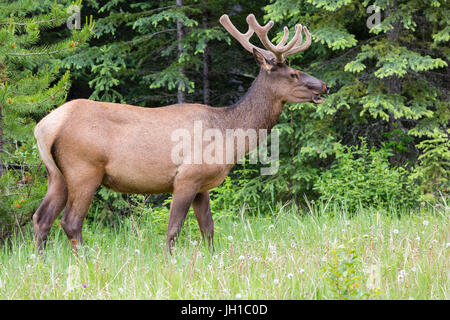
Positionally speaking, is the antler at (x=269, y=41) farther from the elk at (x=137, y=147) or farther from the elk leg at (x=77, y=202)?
the elk leg at (x=77, y=202)

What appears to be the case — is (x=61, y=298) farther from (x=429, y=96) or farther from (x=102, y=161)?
(x=429, y=96)

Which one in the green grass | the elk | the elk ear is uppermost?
the elk ear

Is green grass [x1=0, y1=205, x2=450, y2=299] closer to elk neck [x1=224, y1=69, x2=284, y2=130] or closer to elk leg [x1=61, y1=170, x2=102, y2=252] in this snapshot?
elk leg [x1=61, y1=170, x2=102, y2=252]

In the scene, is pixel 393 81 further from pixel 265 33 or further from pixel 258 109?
pixel 258 109

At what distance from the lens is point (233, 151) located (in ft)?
18.4

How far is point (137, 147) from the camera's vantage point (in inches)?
211

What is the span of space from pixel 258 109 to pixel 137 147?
133cm

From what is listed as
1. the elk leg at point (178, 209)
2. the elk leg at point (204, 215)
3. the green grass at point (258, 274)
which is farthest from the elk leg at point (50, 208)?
the elk leg at point (204, 215)

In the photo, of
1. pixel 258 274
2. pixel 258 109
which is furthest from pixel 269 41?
pixel 258 274

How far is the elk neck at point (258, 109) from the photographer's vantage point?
580cm

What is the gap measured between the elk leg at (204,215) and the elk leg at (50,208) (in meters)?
1.31

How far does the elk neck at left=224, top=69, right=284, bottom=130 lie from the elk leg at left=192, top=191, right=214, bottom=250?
814mm

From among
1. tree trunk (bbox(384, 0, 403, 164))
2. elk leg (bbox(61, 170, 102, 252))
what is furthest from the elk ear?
tree trunk (bbox(384, 0, 403, 164))

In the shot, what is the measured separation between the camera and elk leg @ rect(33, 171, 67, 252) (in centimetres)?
535
